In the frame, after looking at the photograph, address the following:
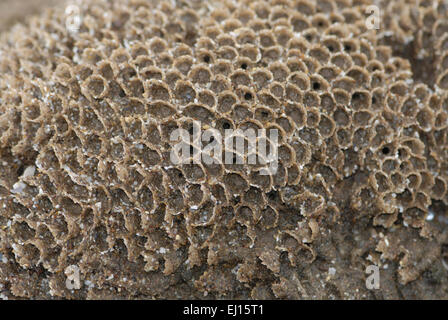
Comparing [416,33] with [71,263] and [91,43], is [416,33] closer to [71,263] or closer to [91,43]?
[91,43]

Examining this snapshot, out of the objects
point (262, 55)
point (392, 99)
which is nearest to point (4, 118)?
point (262, 55)

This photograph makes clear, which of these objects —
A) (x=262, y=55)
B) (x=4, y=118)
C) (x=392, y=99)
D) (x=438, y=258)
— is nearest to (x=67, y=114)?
(x=4, y=118)

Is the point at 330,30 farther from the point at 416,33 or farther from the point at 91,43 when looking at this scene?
the point at 91,43

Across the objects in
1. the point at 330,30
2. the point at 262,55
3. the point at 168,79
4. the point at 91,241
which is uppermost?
the point at 330,30

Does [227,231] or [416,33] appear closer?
[227,231]

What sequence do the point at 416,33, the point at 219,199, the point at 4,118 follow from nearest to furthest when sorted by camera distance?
the point at 219,199
the point at 4,118
the point at 416,33

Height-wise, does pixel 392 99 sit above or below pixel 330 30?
below

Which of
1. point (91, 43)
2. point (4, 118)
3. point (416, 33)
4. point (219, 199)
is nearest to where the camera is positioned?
point (219, 199)
